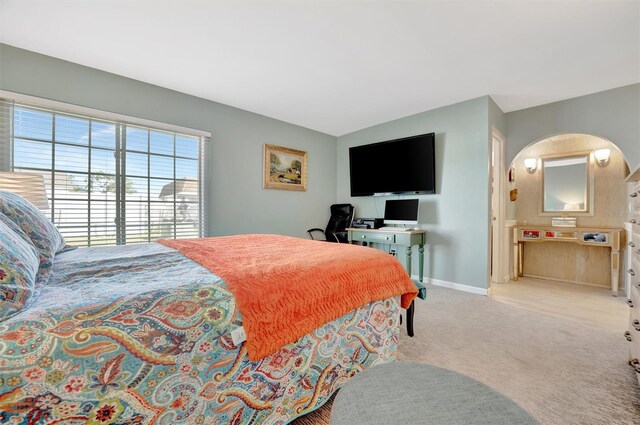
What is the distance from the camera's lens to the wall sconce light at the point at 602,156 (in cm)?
362

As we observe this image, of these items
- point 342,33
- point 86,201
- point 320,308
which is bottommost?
point 320,308

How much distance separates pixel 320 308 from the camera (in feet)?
3.90

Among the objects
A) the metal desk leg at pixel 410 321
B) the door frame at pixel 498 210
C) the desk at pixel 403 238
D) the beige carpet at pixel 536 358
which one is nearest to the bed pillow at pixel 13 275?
the beige carpet at pixel 536 358

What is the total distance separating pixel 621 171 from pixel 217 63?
5.33 m

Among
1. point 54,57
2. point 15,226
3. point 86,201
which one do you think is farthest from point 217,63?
point 15,226

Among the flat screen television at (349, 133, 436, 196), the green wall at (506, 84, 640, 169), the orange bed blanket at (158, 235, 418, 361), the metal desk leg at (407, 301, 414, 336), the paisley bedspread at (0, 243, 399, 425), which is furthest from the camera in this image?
the flat screen television at (349, 133, 436, 196)

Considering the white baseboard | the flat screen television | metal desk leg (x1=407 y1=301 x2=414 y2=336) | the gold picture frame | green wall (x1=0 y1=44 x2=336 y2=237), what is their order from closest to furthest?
metal desk leg (x1=407 y1=301 x2=414 y2=336), green wall (x1=0 y1=44 x2=336 y2=237), the white baseboard, the flat screen television, the gold picture frame

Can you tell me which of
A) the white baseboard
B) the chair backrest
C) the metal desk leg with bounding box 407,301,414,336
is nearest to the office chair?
the chair backrest

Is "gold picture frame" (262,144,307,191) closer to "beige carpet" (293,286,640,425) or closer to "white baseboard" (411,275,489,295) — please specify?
"white baseboard" (411,275,489,295)

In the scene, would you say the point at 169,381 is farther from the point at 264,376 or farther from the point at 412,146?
the point at 412,146

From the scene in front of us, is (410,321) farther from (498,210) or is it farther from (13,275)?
(498,210)

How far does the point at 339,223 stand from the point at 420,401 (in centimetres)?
396

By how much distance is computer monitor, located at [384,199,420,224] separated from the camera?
12.4 feet

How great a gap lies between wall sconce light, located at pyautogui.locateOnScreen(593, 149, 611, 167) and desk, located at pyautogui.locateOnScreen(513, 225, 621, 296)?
0.95 m
